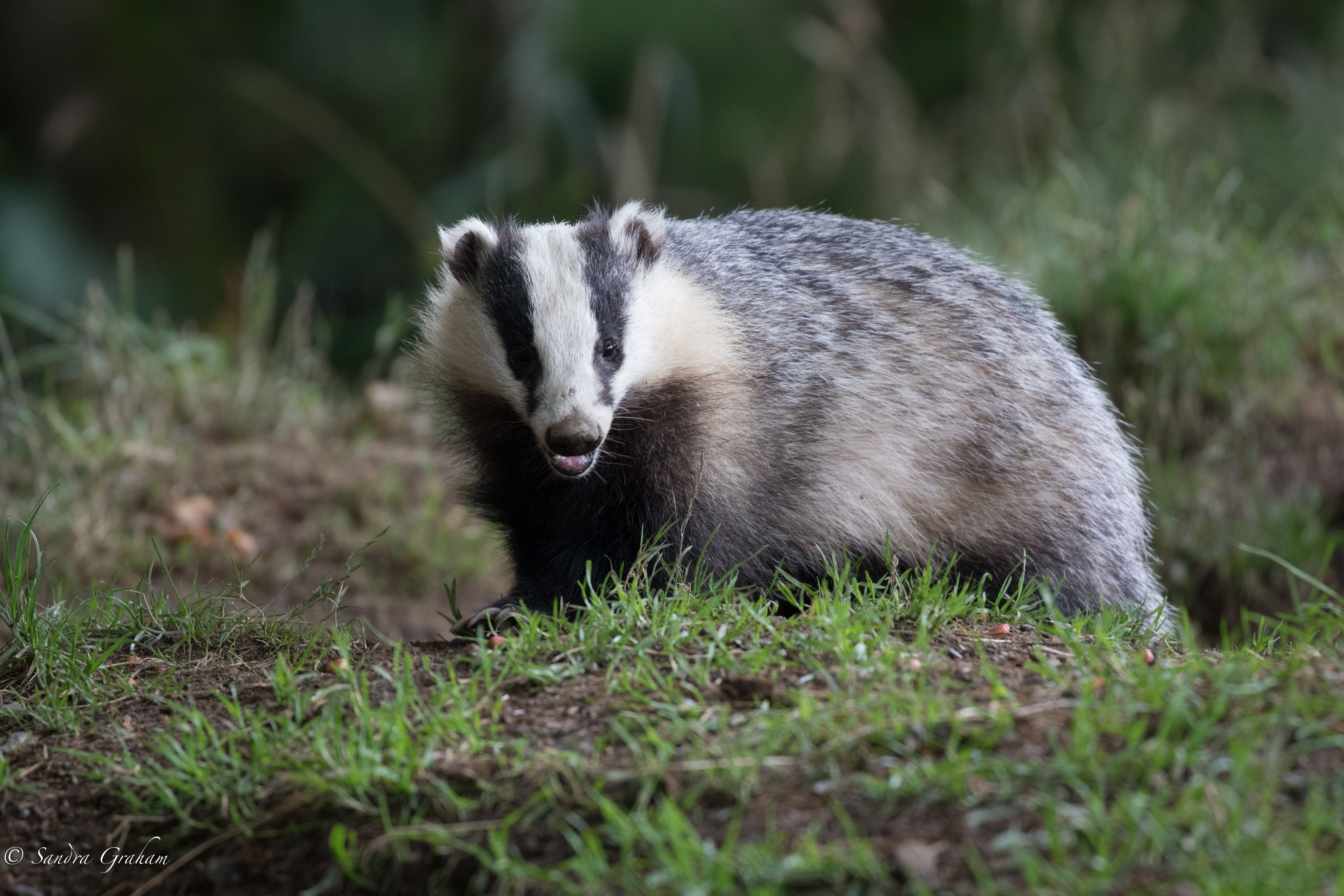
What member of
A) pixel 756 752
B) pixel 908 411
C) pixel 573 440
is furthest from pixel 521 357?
pixel 756 752

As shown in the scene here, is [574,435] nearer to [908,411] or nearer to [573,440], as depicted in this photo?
[573,440]

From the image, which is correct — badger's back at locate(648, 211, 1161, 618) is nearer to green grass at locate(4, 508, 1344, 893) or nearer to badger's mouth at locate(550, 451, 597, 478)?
badger's mouth at locate(550, 451, 597, 478)

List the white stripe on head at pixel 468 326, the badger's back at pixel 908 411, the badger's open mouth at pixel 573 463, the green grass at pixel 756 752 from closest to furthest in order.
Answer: the green grass at pixel 756 752, the badger's open mouth at pixel 573 463, the white stripe on head at pixel 468 326, the badger's back at pixel 908 411

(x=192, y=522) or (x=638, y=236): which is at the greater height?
(x=638, y=236)

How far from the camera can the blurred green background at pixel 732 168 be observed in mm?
6406

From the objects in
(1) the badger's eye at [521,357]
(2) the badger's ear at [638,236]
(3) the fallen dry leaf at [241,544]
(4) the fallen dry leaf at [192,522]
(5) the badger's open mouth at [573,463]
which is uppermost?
(2) the badger's ear at [638,236]

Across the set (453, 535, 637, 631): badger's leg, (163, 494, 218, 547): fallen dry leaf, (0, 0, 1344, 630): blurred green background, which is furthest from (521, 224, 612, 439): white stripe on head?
(163, 494, 218, 547): fallen dry leaf

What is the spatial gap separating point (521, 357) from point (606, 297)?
0.33 meters

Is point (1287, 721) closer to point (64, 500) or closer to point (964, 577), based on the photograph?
point (964, 577)

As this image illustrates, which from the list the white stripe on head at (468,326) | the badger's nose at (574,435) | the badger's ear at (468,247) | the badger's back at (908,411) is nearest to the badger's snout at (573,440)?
the badger's nose at (574,435)

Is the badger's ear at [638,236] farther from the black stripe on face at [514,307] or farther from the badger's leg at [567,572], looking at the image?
the badger's leg at [567,572]

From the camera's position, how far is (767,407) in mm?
4164

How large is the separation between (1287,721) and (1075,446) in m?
2.14

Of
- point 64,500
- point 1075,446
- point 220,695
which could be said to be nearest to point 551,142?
point 64,500
